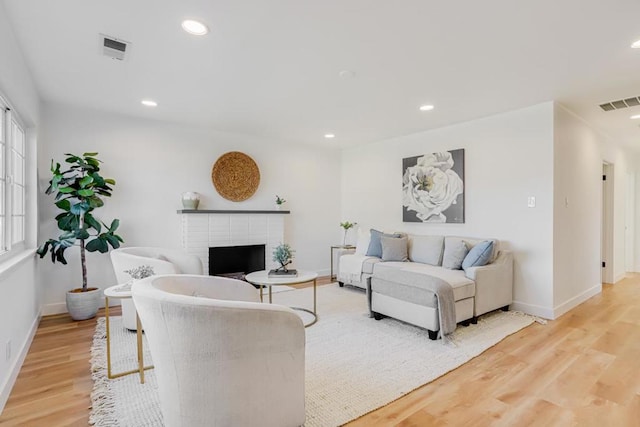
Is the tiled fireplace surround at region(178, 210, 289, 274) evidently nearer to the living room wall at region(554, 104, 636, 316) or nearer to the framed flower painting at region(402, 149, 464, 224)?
the framed flower painting at region(402, 149, 464, 224)

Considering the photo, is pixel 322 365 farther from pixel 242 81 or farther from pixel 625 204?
pixel 625 204

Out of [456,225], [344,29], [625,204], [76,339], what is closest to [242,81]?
[344,29]

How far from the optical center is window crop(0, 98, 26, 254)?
8.34 feet

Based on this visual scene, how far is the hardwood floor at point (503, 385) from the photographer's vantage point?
74.0 inches

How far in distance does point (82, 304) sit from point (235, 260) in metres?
1.97

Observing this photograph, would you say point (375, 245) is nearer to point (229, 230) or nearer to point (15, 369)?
point (229, 230)

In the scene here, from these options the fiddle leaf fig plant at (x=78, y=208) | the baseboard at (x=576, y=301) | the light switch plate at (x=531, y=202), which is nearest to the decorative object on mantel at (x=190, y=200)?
the fiddle leaf fig plant at (x=78, y=208)

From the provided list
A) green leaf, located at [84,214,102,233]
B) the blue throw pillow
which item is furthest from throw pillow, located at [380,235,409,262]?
green leaf, located at [84,214,102,233]

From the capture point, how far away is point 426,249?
4.37 meters

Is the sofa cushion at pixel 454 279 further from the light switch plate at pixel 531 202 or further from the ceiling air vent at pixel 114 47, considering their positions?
the ceiling air vent at pixel 114 47

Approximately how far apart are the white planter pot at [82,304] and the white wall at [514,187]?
4.13 meters

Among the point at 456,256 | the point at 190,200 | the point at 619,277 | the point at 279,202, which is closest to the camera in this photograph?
the point at 456,256

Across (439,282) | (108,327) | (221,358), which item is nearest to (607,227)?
(439,282)

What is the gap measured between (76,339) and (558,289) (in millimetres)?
4902
